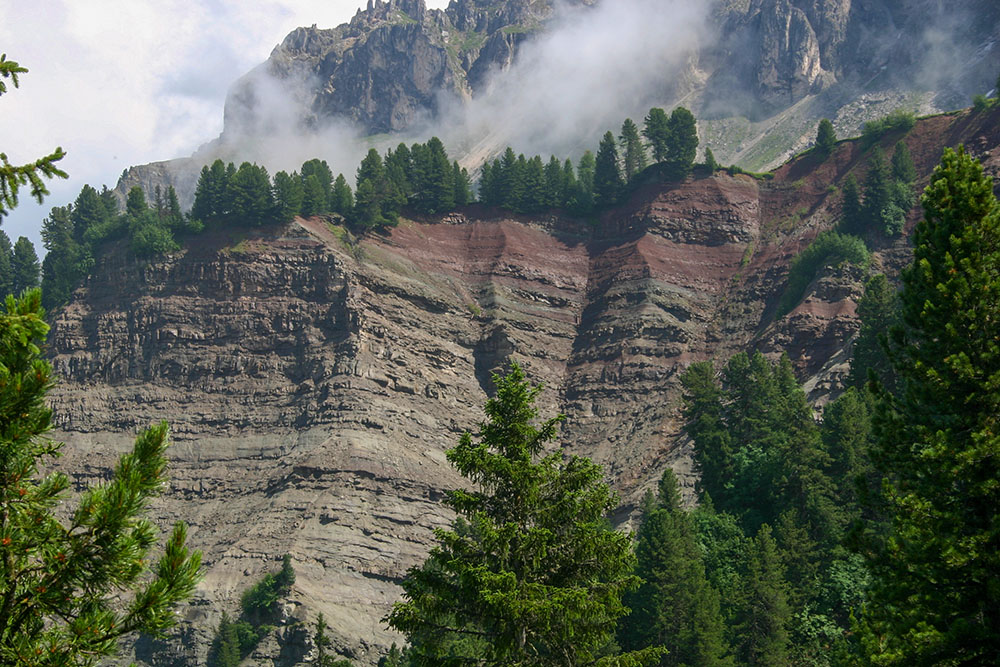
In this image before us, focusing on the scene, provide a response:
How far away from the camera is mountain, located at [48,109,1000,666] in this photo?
77.5 m

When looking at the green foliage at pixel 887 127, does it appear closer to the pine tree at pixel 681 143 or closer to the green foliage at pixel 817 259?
the green foliage at pixel 817 259

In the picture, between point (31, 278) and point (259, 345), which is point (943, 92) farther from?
point (31, 278)

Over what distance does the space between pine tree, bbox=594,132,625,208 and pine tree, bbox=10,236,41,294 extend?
66898mm

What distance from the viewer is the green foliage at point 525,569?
1822cm

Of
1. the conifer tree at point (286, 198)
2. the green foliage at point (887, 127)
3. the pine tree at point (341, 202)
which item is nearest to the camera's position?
the conifer tree at point (286, 198)

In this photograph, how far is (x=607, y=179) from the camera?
117 m

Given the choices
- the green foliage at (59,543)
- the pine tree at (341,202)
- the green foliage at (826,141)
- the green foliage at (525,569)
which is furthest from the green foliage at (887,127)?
the green foliage at (59,543)

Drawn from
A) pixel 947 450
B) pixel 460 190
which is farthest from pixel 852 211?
pixel 947 450

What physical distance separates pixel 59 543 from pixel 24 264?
381ft

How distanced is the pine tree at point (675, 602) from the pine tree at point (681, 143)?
64672 millimetres

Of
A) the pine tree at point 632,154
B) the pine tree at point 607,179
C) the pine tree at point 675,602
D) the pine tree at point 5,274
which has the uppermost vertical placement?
the pine tree at point 632,154

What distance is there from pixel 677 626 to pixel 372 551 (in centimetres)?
3359

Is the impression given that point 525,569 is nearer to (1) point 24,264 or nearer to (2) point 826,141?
(2) point 826,141

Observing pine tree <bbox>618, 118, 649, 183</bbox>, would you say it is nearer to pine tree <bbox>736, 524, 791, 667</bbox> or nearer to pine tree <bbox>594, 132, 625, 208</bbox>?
pine tree <bbox>594, 132, 625, 208</bbox>
